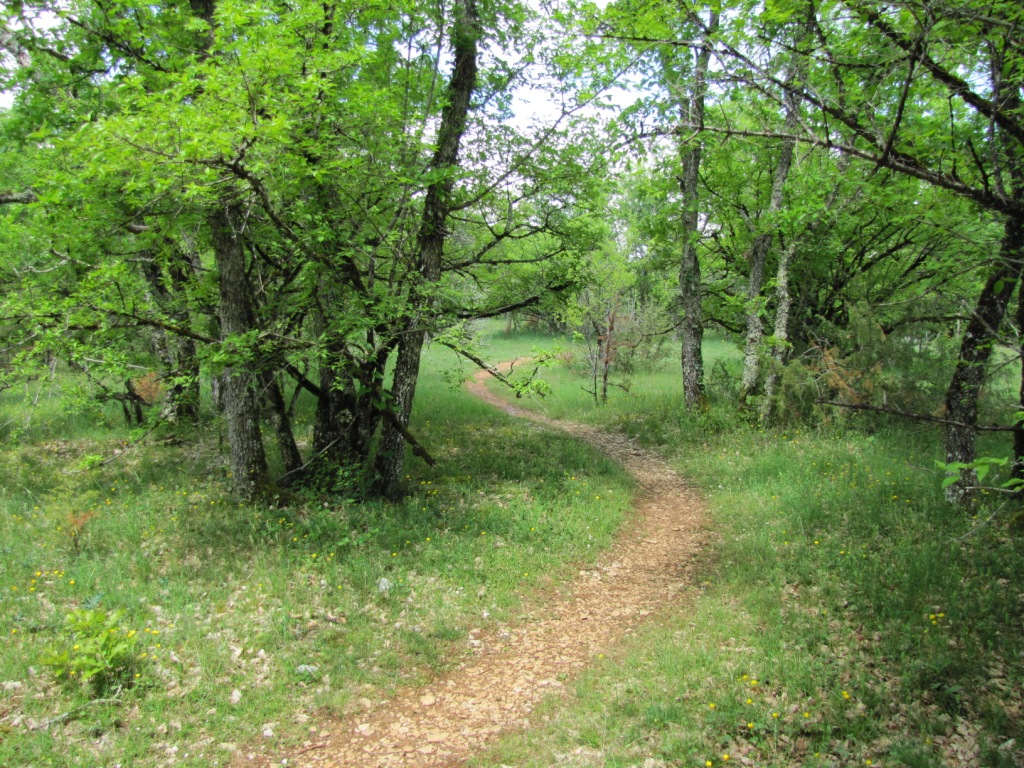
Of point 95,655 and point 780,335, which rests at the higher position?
point 780,335

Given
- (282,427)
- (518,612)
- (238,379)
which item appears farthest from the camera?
(282,427)

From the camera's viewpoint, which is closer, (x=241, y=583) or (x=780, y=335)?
(x=241, y=583)

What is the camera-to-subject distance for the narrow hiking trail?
4.98m

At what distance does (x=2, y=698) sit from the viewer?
16.2 feet

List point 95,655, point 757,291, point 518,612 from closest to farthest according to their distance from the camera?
1. point 95,655
2. point 518,612
3. point 757,291

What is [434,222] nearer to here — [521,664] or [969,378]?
[521,664]

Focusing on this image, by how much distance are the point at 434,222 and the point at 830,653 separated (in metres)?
8.04

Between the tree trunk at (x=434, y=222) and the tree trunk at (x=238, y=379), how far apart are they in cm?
204

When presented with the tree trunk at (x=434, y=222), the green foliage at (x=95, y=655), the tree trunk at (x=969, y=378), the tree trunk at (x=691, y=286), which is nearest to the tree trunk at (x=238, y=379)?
the tree trunk at (x=434, y=222)

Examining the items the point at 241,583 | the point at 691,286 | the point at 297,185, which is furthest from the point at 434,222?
the point at 691,286

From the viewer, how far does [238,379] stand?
9.07 meters

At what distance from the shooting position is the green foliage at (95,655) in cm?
516

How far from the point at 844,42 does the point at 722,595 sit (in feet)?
19.0

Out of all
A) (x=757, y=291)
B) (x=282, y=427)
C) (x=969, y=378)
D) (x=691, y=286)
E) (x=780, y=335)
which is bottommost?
(x=282, y=427)
